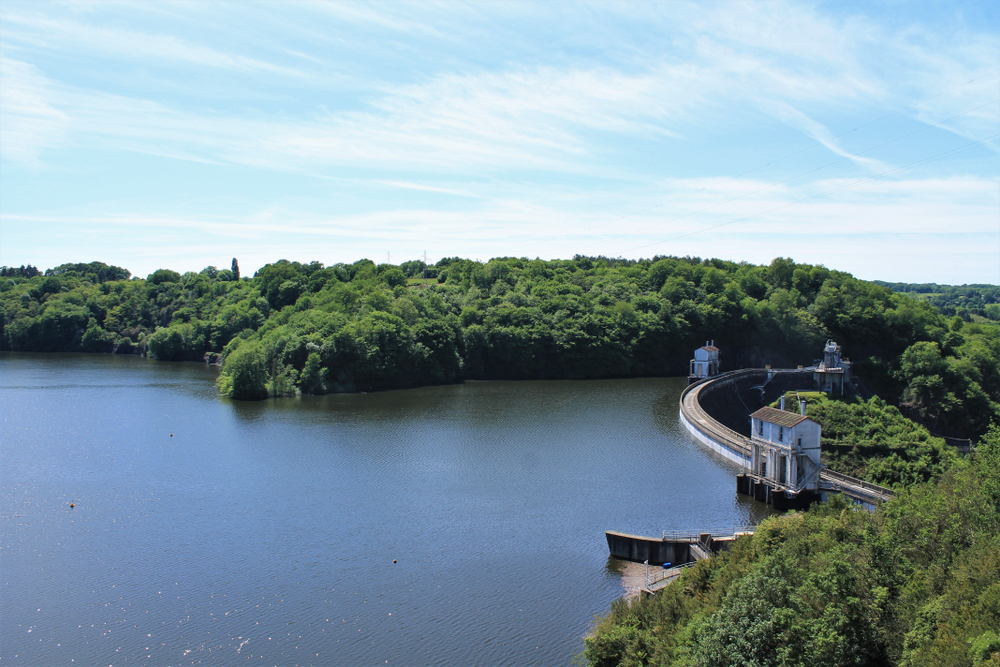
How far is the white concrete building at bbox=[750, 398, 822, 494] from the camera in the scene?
129 ft

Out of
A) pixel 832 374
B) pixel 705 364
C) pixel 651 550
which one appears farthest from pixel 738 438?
pixel 705 364

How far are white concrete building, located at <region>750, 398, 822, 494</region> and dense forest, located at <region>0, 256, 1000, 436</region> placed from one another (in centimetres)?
4516

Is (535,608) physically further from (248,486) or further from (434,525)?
(248,486)

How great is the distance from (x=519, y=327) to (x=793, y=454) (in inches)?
2227

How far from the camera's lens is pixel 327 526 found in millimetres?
34938

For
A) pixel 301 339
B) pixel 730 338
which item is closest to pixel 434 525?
pixel 301 339

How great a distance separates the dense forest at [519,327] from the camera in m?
78.9

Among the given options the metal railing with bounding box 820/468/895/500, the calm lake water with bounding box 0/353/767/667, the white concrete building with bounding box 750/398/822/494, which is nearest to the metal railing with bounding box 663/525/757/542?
the calm lake water with bounding box 0/353/767/667

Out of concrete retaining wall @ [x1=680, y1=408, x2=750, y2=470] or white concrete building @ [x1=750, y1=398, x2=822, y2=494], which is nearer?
white concrete building @ [x1=750, y1=398, x2=822, y2=494]

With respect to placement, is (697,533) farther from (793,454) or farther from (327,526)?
(327,526)

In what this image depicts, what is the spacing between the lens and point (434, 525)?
35094 mm

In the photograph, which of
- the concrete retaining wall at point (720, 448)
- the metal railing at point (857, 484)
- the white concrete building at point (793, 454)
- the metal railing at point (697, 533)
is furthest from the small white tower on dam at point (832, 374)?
the metal railing at point (697, 533)

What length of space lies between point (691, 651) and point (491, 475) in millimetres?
26282

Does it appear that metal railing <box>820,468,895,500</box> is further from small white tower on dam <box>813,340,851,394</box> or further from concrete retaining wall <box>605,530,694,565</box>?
small white tower on dam <box>813,340,851,394</box>
